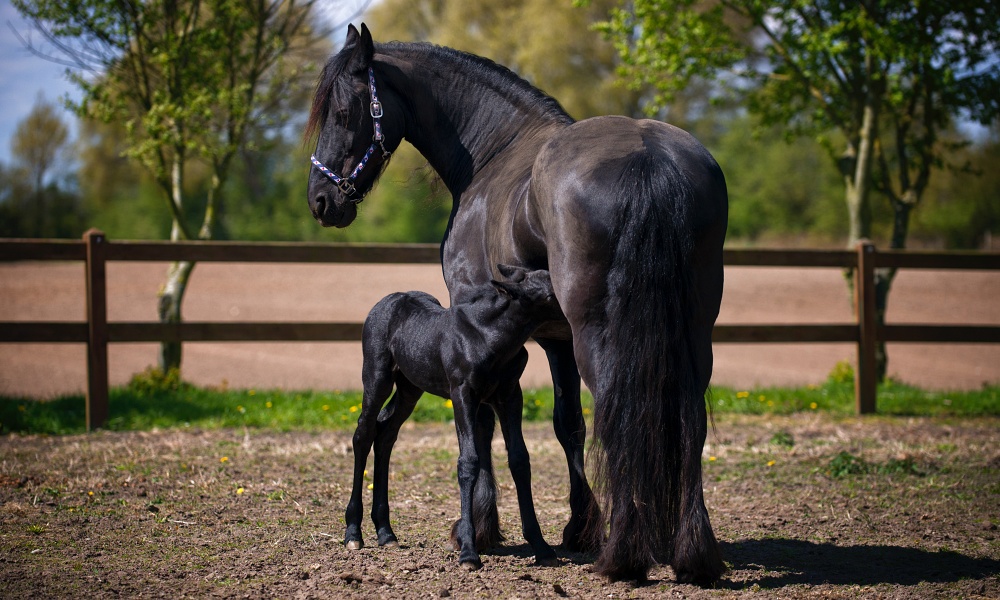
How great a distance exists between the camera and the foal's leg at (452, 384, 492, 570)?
12.7ft

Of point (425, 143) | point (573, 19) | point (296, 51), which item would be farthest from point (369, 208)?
point (425, 143)

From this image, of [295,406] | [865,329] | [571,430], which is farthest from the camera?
[865,329]

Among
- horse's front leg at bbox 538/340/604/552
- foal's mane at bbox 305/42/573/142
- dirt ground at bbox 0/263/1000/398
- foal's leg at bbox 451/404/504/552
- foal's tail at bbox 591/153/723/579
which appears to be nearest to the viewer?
foal's tail at bbox 591/153/723/579

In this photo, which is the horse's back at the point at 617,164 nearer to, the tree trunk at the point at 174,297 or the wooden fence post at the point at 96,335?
the wooden fence post at the point at 96,335

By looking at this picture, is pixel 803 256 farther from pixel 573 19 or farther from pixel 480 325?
pixel 573 19

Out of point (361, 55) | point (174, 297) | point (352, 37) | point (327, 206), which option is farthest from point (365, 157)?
point (174, 297)

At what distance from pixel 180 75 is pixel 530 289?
23.1 feet

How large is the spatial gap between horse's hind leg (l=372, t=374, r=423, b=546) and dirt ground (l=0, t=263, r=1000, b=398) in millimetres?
5581

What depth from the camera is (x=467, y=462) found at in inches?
154

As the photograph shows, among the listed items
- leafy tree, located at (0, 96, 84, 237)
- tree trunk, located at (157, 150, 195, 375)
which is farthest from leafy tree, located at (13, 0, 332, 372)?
leafy tree, located at (0, 96, 84, 237)

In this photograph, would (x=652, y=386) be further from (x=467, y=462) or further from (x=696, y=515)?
(x=467, y=462)

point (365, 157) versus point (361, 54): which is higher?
point (361, 54)

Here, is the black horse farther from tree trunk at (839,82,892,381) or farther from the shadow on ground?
tree trunk at (839,82,892,381)

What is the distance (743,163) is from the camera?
41656 mm
